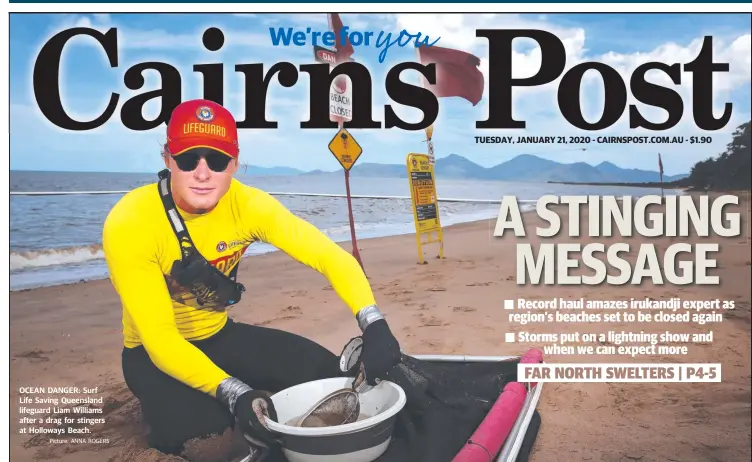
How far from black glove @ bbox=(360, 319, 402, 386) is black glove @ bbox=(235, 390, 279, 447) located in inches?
13.3

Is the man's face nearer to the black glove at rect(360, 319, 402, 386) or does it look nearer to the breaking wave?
the black glove at rect(360, 319, 402, 386)

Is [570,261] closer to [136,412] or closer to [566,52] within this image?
[566,52]

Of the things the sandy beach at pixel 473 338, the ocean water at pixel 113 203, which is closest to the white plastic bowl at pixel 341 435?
the sandy beach at pixel 473 338

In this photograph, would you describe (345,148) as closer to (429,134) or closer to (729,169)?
(429,134)

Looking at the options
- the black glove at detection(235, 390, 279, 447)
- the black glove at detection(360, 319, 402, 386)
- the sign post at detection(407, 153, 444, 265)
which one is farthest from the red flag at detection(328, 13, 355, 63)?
the black glove at detection(235, 390, 279, 447)

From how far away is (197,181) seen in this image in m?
1.86

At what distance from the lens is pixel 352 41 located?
2.23 m

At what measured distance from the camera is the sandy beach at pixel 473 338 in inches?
79.8

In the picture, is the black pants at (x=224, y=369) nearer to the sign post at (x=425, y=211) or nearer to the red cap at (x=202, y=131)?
the red cap at (x=202, y=131)

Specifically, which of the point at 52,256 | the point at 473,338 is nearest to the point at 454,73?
the point at 473,338

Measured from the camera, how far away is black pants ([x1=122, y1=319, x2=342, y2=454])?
5.92 feet

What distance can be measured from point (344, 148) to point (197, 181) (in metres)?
0.62

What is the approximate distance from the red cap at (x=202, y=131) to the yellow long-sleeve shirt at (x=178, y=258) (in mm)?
155

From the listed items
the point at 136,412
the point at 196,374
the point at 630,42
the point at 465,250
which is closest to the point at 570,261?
the point at 465,250
